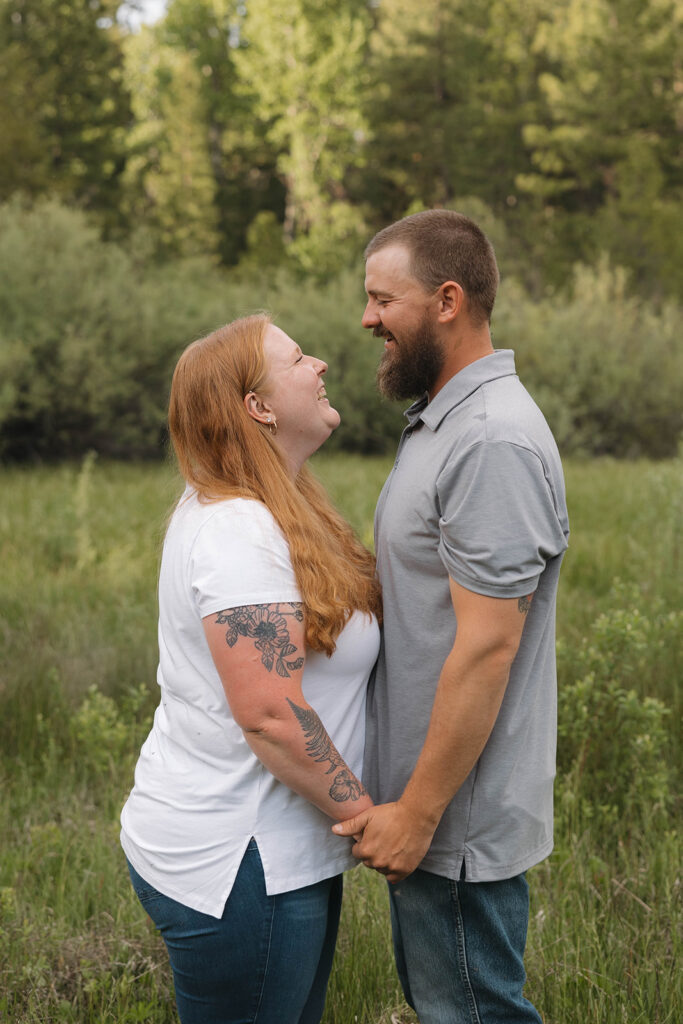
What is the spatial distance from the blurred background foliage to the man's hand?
69.2 feet

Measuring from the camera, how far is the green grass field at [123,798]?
9.93 feet

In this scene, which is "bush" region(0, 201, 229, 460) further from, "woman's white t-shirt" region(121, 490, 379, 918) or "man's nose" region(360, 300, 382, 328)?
"woman's white t-shirt" region(121, 490, 379, 918)

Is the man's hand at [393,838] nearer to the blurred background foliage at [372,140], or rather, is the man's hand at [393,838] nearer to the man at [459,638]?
the man at [459,638]

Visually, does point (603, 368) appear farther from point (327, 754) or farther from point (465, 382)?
point (327, 754)

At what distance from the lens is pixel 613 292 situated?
27562 millimetres

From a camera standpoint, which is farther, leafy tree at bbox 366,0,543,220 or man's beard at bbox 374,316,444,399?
leafy tree at bbox 366,0,543,220

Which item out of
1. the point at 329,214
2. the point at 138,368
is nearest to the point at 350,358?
the point at 138,368

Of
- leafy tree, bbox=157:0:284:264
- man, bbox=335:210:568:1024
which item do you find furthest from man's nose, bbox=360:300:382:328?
leafy tree, bbox=157:0:284:264

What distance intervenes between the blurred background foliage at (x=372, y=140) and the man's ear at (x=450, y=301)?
814 inches

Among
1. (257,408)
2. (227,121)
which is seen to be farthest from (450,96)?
(257,408)

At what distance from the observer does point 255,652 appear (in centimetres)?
193

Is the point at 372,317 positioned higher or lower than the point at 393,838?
higher

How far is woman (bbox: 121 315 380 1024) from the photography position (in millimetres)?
1959

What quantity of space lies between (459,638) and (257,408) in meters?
0.67
